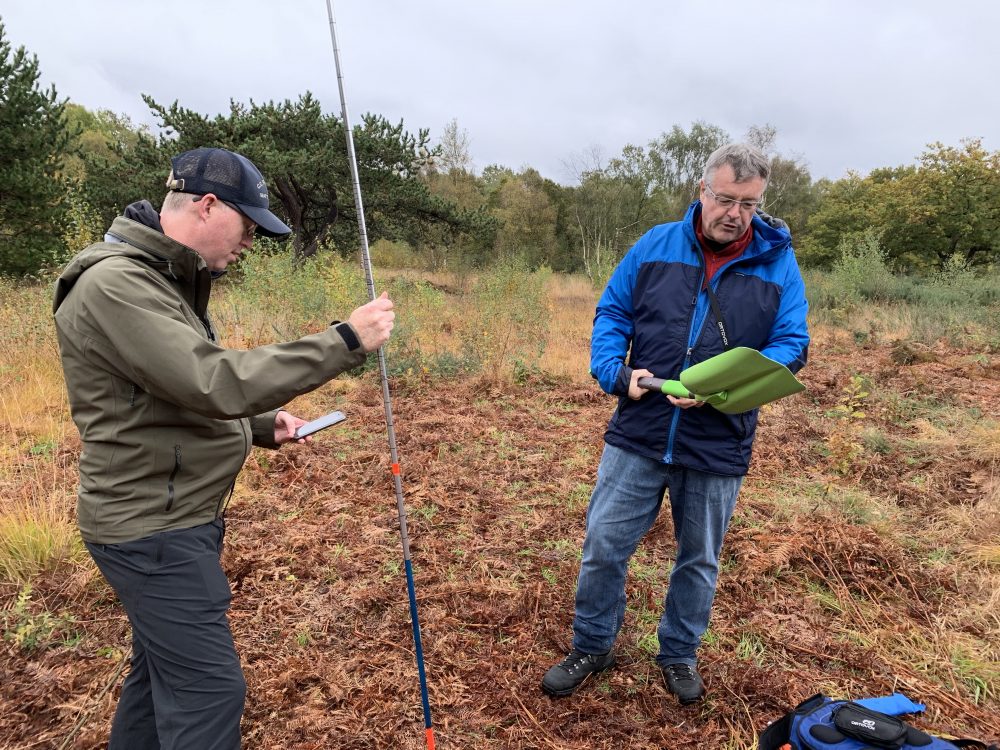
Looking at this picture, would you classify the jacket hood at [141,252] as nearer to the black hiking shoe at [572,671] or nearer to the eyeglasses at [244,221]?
the eyeglasses at [244,221]

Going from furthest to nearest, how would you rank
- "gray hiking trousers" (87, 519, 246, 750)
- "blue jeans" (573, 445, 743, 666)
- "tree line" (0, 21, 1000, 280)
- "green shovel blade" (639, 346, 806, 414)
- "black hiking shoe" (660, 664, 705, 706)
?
"tree line" (0, 21, 1000, 280) < "black hiking shoe" (660, 664, 705, 706) < "blue jeans" (573, 445, 743, 666) < "green shovel blade" (639, 346, 806, 414) < "gray hiking trousers" (87, 519, 246, 750)

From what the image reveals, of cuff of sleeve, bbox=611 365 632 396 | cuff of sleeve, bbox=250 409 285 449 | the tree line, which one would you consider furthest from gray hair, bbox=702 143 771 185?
the tree line

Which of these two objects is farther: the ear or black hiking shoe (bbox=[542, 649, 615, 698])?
black hiking shoe (bbox=[542, 649, 615, 698])

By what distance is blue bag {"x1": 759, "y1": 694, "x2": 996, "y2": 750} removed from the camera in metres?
1.58

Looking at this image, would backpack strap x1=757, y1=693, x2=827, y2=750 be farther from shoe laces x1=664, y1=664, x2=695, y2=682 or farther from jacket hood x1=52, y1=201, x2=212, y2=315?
jacket hood x1=52, y1=201, x2=212, y2=315

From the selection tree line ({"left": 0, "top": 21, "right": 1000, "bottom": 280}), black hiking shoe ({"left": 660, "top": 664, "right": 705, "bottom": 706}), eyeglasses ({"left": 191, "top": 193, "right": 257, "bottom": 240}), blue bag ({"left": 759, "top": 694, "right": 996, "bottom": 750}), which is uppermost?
tree line ({"left": 0, "top": 21, "right": 1000, "bottom": 280})

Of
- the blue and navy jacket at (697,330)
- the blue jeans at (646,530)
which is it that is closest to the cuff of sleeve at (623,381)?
the blue and navy jacket at (697,330)

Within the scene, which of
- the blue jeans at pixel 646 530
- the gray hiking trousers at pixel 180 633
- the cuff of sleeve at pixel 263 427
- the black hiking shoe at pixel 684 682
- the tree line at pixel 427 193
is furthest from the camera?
the tree line at pixel 427 193

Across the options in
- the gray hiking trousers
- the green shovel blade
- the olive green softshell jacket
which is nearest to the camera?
the olive green softshell jacket

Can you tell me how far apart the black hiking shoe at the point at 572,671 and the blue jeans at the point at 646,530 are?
8 centimetres

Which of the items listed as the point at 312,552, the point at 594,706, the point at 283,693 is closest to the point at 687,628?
the point at 594,706

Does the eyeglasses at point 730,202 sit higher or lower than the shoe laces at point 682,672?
higher

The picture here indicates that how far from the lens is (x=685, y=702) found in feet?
7.75

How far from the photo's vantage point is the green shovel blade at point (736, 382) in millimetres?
1740
